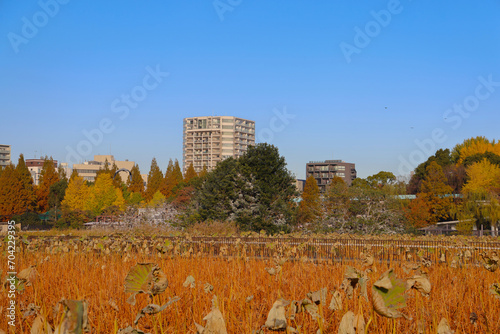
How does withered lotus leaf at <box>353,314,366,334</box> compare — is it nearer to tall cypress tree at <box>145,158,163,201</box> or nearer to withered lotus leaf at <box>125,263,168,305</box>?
withered lotus leaf at <box>125,263,168,305</box>

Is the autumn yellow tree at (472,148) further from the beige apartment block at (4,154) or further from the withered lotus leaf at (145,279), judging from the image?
the beige apartment block at (4,154)

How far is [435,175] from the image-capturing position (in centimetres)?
3759

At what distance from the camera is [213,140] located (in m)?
123

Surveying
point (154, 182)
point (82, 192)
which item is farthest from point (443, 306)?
point (154, 182)

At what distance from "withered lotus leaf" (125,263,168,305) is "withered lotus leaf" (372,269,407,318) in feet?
3.25

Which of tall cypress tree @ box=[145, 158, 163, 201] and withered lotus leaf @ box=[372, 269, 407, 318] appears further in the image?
tall cypress tree @ box=[145, 158, 163, 201]

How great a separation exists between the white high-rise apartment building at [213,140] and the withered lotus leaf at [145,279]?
11913cm

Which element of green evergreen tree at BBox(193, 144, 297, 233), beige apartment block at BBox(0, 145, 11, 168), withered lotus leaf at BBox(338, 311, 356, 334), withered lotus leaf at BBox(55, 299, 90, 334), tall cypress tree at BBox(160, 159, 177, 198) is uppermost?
beige apartment block at BBox(0, 145, 11, 168)

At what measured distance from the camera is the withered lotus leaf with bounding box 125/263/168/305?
2184 millimetres

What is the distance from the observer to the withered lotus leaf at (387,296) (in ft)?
5.52

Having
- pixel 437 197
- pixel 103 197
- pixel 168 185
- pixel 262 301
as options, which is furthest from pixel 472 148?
pixel 262 301

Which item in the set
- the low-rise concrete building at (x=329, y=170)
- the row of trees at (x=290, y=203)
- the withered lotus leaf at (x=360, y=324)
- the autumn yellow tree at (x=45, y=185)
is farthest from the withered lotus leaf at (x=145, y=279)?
the low-rise concrete building at (x=329, y=170)

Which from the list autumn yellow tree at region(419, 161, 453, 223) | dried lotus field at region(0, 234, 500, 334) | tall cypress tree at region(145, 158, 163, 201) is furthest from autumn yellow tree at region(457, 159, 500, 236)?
tall cypress tree at region(145, 158, 163, 201)

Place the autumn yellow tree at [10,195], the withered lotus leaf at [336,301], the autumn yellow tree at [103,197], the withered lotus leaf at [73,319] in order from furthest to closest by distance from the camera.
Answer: the autumn yellow tree at [103,197] → the autumn yellow tree at [10,195] → the withered lotus leaf at [336,301] → the withered lotus leaf at [73,319]
